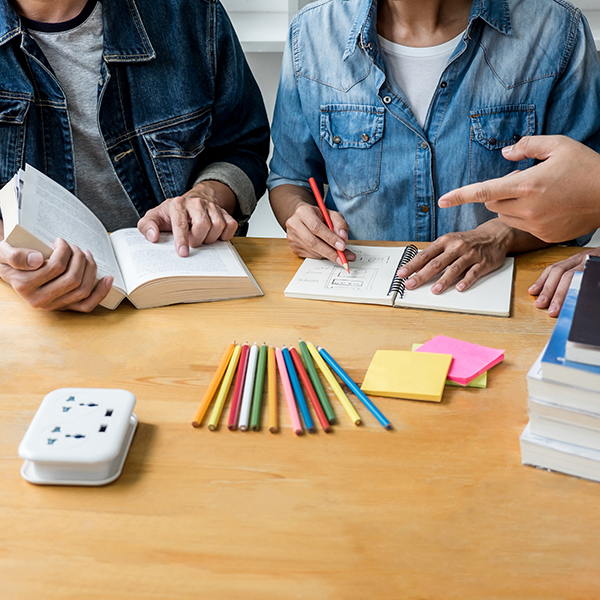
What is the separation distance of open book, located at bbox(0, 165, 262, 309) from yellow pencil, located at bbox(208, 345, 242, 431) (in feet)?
0.66

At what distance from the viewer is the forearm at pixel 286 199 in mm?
1429

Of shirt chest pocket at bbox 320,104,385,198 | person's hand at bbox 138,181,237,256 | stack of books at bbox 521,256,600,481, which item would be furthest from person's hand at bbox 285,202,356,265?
stack of books at bbox 521,256,600,481

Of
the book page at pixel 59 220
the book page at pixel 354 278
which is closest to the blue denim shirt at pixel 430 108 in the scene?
the book page at pixel 354 278

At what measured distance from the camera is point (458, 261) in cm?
108

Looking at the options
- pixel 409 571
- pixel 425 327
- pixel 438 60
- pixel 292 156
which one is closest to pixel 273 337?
pixel 425 327

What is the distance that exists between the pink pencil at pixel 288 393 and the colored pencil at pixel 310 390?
0.06 ft

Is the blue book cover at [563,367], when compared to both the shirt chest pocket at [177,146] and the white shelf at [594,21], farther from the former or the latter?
the white shelf at [594,21]

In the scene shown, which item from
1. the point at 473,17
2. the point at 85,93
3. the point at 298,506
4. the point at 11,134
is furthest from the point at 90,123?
the point at 298,506

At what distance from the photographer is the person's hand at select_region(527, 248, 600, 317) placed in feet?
3.26

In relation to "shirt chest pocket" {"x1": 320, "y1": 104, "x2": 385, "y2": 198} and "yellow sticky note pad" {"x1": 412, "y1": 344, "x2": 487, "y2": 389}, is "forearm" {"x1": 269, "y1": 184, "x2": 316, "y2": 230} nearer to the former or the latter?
"shirt chest pocket" {"x1": 320, "y1": 104, "x2": 385, "y2": 198}

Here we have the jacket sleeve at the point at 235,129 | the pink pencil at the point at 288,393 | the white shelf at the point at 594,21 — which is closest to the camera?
the pink pencil at the point at 288,393

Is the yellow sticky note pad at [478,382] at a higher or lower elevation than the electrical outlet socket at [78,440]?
lower

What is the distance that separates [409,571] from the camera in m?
0.57

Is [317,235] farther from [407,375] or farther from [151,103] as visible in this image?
[151,103]
